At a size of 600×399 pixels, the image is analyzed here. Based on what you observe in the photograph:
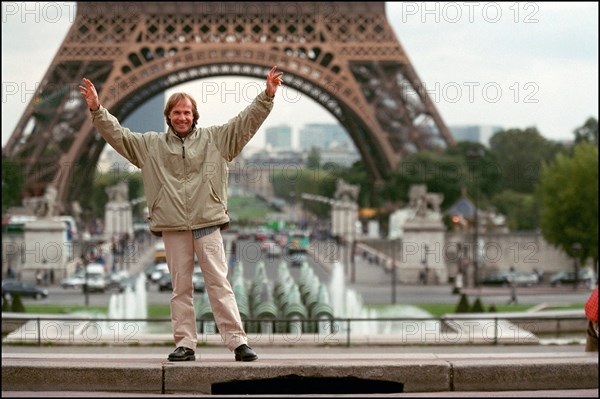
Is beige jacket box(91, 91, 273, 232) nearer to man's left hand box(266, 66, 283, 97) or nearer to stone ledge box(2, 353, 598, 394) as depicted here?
man's left hand box(266, 66, 283, 97)

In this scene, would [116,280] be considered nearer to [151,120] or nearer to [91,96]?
[151,120]

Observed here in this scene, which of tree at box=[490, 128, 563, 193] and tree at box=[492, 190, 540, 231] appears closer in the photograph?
tree at box=[492, 190, 540, 231]

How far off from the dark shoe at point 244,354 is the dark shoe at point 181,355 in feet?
0.94

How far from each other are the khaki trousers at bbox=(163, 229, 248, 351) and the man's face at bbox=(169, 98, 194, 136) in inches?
25.6

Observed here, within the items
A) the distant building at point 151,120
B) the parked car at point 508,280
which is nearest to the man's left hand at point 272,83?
the distant building at point 151,120

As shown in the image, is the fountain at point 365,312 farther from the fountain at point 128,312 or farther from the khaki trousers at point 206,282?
the khaki trousers at point 206,282

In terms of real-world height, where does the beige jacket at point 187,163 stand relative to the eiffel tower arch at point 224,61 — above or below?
below

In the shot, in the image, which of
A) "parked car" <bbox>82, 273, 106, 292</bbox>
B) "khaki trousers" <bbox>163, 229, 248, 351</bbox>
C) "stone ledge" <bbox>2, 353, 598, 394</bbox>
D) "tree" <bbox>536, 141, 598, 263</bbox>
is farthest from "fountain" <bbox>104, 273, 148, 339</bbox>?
"tree" <bbox>536, 141, 598, 263</bbox>

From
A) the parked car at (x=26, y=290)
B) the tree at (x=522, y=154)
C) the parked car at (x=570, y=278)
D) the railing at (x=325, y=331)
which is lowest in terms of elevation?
the parked car at (x=570, y=278)

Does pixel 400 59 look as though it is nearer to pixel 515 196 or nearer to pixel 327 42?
pixel 327 42

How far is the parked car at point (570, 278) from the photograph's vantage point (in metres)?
45.2

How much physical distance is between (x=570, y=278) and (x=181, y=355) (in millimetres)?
40142

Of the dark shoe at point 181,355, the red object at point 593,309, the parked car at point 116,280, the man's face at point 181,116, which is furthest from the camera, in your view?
the parked car at point 116,280

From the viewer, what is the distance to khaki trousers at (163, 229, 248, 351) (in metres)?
7.45
